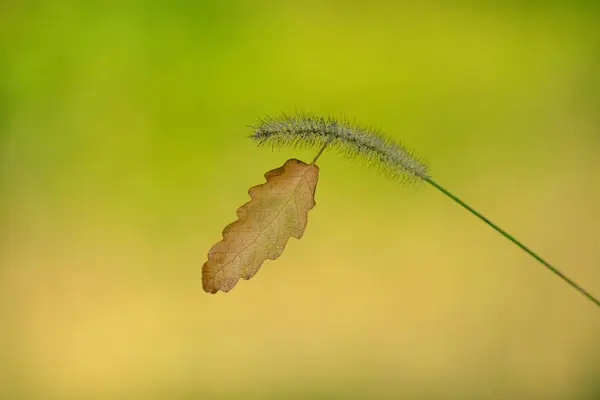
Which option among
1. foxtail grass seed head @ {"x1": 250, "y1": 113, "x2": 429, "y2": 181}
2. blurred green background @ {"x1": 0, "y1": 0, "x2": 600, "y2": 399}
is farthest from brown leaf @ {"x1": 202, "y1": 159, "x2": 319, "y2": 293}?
blurred green background @ {"x1": 0, "y1": 0, "x2": 600, "y2": 399}

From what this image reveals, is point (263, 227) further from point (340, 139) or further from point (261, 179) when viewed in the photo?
point (261, 179)

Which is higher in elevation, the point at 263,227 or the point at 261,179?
the point at 261,179

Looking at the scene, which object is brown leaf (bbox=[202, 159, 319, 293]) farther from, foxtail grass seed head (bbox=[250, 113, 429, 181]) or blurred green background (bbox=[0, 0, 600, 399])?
blurred green background (bbox=[0, 0, 600, 399])

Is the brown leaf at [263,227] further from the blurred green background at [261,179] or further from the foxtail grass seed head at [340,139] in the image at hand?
the blurred green background at [261,179]

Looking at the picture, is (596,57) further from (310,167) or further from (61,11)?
(310,167)

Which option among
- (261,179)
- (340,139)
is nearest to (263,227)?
(340,139)

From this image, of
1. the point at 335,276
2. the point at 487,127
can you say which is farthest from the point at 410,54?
the point at 335,276

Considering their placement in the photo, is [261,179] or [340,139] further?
[261,179]
